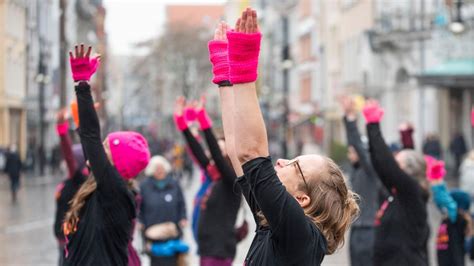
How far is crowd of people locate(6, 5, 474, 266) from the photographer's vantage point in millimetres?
3994

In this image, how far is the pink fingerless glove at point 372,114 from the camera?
779 centimetres

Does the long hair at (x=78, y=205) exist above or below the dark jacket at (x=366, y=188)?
above

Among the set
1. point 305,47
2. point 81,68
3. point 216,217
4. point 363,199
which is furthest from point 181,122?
point 305,47

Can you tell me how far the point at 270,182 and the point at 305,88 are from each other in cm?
7599

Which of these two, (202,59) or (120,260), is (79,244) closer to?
(120,260)

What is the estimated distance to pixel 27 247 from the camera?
17.9 metres

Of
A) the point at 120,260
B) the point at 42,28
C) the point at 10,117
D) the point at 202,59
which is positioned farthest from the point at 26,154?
the point at 120,260

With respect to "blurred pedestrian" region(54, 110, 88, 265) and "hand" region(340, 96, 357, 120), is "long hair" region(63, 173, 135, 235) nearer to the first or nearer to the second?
"blurred pedestrian" region(54, 110, 88, 265)

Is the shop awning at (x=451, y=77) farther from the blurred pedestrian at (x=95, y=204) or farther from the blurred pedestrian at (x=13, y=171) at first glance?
the blurred pedestrian at (x=95, y=204)

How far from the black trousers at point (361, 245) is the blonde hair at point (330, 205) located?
5.79 m

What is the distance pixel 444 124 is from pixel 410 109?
3.59 m

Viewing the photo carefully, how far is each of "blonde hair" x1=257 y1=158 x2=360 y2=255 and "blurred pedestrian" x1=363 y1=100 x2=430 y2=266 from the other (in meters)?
3.30

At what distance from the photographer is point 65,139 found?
856 centimetres

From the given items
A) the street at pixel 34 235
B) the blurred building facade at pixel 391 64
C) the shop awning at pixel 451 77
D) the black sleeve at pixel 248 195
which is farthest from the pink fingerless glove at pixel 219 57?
the shop awning at pixel 451 77
